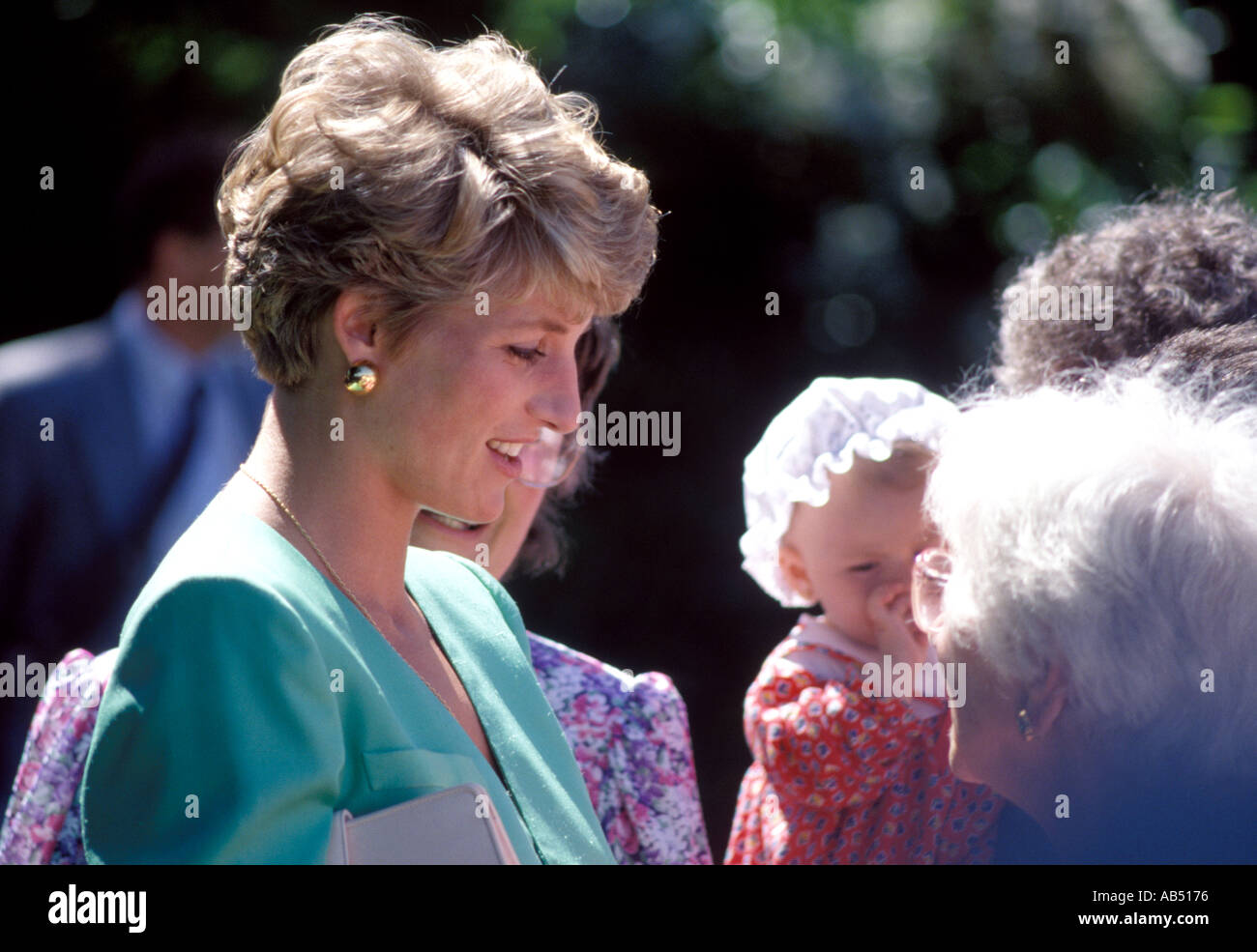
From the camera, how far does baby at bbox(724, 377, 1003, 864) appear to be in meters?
2.19

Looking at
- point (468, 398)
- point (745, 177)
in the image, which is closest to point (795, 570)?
point (468, 398)

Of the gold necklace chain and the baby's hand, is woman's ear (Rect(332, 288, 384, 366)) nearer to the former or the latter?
the gold necklace chain

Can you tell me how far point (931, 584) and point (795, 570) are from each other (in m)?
0.54

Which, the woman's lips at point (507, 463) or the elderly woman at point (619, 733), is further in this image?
the elderly woman at point (619, 733)

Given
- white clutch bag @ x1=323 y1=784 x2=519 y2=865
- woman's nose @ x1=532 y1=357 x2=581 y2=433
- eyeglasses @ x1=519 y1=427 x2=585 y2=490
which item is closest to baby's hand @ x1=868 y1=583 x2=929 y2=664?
eyeglasses @ x1=519 y1=427 x2=585 y2=490

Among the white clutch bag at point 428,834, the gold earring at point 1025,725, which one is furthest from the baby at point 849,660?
the white clutch bag at point 428,834

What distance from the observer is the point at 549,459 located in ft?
8.47

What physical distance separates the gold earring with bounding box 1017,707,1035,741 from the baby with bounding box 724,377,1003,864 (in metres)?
0.27

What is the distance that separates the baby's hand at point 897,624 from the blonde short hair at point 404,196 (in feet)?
2.87

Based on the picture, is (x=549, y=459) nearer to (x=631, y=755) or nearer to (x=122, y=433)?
(x=631, y=755)

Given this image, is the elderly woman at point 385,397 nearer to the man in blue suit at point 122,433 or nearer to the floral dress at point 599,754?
the floral dress at point 599,754

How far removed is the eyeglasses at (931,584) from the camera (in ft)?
6.59

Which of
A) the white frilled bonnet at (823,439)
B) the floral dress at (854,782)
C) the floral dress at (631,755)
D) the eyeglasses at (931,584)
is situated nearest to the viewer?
the eyeglasses at (931,584)
